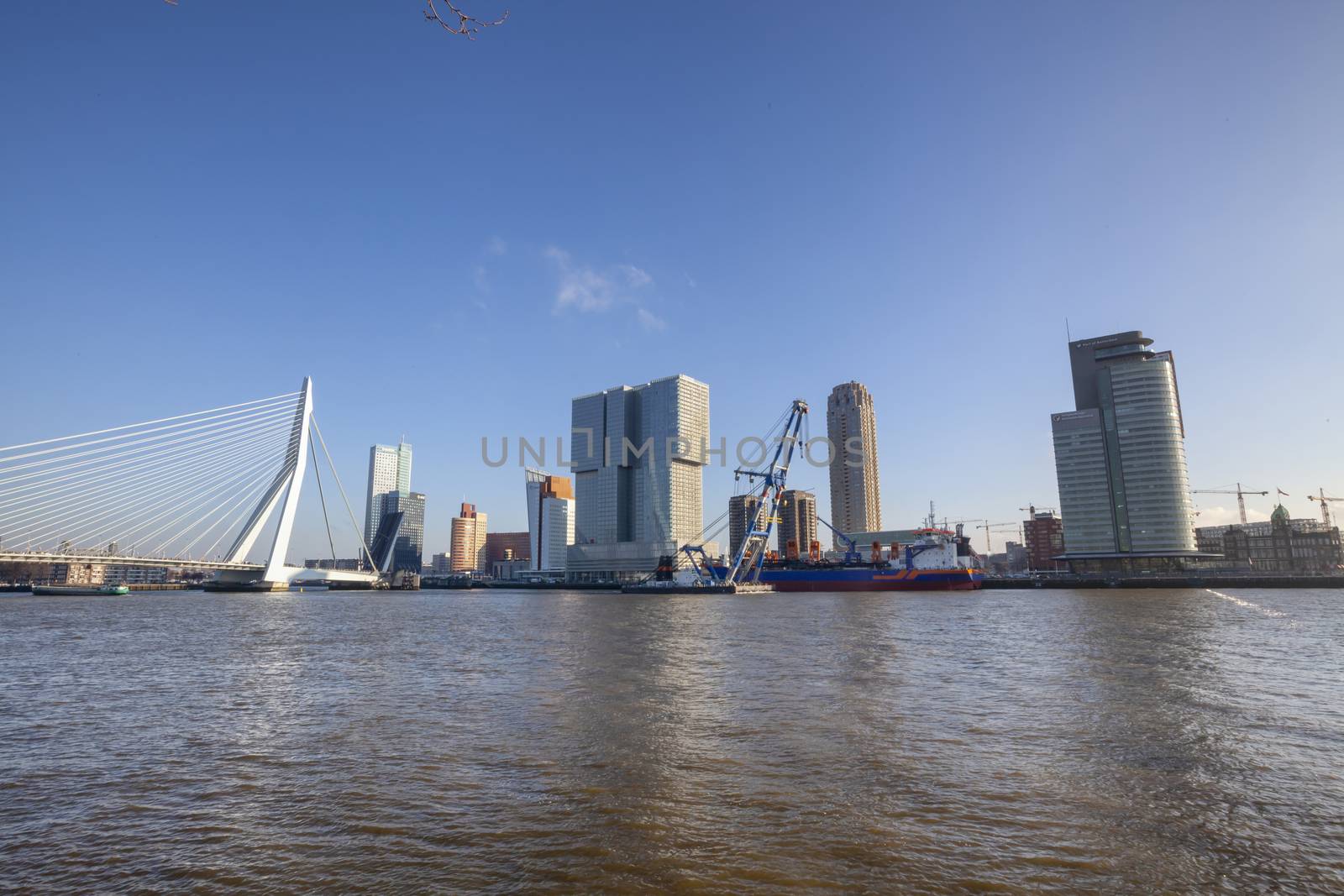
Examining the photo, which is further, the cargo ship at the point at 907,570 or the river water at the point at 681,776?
the cargo ship at the point at 907,570

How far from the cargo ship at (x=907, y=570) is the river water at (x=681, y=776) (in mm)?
92404

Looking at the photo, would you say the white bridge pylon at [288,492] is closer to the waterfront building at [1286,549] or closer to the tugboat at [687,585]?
the tugboat at [687,585]

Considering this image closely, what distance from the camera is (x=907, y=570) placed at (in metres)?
118

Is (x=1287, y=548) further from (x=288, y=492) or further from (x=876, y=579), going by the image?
(x=288, y=492)

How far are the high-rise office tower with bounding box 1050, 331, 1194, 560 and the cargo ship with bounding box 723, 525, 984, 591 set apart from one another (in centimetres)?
7998

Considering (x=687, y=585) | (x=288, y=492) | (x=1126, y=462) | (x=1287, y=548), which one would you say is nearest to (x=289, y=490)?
(x=288, y=492)

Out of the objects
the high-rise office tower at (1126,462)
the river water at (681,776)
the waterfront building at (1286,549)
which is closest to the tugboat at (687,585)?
the high-rise office tower at (1126,462)

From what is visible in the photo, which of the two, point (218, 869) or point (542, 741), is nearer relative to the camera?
point (218, 869)

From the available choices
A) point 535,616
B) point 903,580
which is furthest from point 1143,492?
point 535,616

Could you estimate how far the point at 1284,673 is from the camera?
23.6 meters

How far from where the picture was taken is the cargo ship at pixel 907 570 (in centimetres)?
11669

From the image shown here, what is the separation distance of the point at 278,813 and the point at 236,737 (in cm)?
617

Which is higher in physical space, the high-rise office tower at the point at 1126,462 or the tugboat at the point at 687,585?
the high-rise office tower at the point at 1126,462

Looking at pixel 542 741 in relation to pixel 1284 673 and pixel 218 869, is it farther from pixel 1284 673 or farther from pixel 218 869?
pixel 1284 673
